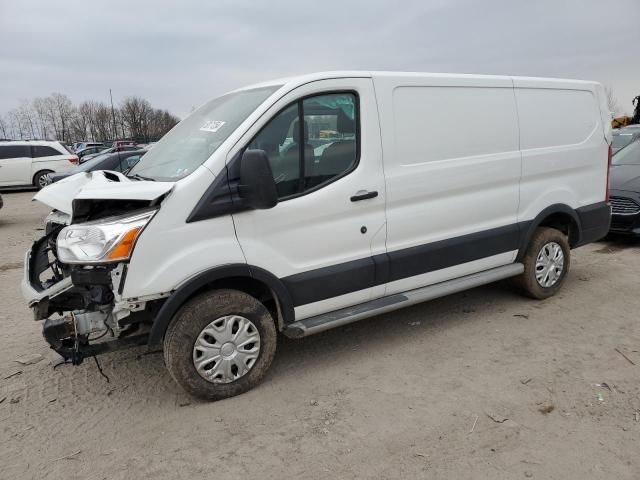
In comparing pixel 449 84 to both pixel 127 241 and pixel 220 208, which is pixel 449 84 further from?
pixel 127 241

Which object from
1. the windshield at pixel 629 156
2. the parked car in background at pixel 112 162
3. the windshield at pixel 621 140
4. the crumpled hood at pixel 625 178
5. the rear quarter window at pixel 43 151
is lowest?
the crumpled hood at pixel 625 178

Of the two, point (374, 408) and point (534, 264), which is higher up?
point (534, 264)

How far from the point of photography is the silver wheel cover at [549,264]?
4.94m

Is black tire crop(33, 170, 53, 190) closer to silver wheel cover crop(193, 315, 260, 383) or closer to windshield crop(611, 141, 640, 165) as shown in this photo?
silver wheel cover crop(193, 315, 260, 383)

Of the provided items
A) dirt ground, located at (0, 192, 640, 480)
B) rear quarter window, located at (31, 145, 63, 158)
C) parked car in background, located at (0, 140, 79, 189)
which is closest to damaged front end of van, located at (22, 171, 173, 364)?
dirt ground, located at (0, 192, 640, 480)

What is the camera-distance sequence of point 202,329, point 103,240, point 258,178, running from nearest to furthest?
point 103,240, point 258,178, point 202,329

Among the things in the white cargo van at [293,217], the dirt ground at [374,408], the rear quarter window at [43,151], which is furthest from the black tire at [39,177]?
the white cargo van at [293,217]

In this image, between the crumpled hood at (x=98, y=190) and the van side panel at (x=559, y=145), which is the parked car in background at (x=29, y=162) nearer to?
the crumpled hood at (x=98, y=190)

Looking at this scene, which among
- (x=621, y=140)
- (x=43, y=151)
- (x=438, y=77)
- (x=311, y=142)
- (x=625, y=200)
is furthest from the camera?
(x=43, y=151)

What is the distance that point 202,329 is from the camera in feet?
10.6

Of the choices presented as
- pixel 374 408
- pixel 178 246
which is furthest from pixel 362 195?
pixel 374 408

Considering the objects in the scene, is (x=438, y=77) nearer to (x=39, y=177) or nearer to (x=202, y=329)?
(x=202, y=329)

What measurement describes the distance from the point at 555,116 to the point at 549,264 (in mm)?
1436

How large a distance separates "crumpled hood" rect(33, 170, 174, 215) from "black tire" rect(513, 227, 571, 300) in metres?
3.47
